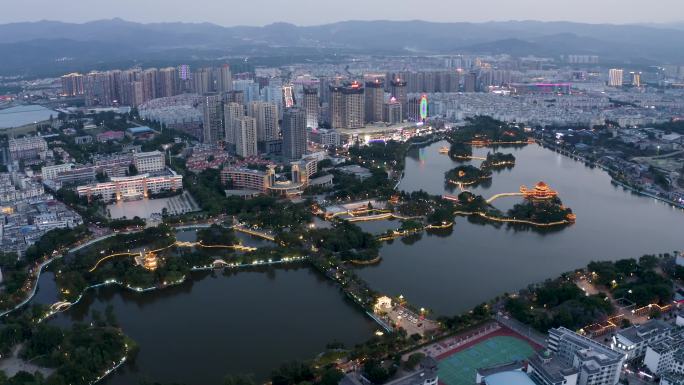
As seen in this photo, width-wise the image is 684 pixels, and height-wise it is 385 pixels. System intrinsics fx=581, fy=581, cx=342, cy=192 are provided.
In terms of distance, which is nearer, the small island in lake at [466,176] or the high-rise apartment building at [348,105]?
the small island in lake at [466,176]

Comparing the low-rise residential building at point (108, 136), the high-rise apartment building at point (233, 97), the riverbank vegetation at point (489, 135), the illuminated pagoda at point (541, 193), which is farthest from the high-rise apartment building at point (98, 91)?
the illuminated pagoda at point (541, 193)

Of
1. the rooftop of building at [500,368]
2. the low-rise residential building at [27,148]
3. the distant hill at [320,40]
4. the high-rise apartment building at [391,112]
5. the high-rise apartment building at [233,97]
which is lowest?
the rooftop of building at [500,368]

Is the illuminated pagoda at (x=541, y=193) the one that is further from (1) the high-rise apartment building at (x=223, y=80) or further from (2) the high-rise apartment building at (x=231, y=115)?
(1) the high-rise apartment building at (x=223, y=80)

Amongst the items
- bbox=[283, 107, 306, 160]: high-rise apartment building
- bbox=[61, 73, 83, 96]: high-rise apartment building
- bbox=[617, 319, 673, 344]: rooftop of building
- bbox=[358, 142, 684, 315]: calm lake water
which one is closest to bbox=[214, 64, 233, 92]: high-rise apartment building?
bbox=[61, 73, 83, 96]: high-rise apartment building

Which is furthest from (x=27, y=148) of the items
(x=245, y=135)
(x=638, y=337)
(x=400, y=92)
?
(x=638, y=337)

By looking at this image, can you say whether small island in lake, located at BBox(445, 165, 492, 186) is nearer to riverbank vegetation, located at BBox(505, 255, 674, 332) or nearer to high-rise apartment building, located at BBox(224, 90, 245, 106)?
riverbank vegetation, located at BBox(505, 255, 674, 332)

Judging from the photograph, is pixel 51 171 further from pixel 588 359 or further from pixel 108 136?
pixel 588 359

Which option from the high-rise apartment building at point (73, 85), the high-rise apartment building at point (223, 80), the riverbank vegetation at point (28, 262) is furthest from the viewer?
the high-rise apartment building at point (73, 85)
